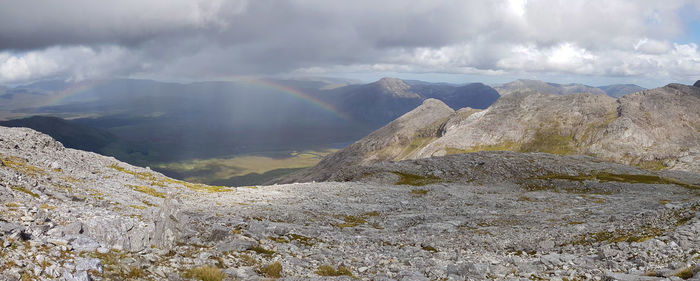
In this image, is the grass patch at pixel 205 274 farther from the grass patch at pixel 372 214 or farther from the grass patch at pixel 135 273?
the grass patch at pixel 372 214

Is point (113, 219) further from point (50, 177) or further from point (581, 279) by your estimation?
point (581, 279)

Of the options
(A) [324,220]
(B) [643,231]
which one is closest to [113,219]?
(A) [324,220]

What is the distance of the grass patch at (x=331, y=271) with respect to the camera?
2010cm

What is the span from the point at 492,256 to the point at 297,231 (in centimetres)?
1514

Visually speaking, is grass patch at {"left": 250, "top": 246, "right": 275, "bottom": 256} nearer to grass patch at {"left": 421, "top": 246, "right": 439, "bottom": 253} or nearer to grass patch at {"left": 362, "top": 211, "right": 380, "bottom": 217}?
grass patch at {"left": 421, "top": 246, "right": 439, "bottom": 253}

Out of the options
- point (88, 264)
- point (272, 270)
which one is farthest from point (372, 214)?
point (88, 264)

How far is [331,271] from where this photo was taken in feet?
66.3

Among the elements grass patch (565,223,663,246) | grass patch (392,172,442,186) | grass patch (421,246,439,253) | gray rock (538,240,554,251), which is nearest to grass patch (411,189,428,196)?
grass patch (392,172,442,186)

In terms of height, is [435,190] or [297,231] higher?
[297,231]

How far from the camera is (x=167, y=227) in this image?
21.4 m

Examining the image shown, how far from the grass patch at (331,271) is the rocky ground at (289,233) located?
0.08 m

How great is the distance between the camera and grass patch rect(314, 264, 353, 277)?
65.9ft

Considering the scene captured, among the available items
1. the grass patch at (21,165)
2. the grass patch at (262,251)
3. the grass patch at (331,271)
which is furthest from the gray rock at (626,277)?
the grass patch at (21,165)

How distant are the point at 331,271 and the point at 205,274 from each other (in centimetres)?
662
